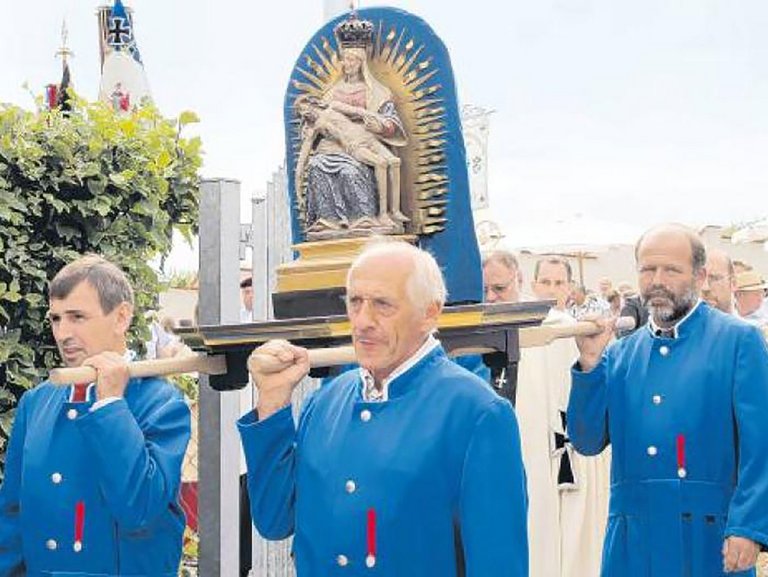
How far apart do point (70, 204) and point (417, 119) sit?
1.61 meters

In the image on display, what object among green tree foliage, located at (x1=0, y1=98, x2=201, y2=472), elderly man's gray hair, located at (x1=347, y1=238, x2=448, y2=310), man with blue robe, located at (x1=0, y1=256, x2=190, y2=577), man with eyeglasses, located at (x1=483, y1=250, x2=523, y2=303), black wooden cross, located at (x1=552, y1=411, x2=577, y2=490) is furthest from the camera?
black wooden cross, located at (x1=552, y1=411, x2=577, y2=490)

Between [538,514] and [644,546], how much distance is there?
233cm

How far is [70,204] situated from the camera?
20.0 ft

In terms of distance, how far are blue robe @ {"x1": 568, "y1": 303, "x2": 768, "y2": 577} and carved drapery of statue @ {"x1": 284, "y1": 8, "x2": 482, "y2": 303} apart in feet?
2.53

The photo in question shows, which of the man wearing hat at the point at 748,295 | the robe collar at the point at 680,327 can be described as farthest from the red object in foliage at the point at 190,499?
the man wearing hat at the point at 748,295

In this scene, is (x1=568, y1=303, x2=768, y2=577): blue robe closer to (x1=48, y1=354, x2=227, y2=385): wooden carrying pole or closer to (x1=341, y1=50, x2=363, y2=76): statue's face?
(x1=341, y1=50, x2=363, y2=76): statue's face

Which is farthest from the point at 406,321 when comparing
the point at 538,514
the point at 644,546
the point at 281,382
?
the point at 538,514

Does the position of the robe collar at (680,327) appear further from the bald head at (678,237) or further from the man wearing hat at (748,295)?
the man wearing hat at (748,295)

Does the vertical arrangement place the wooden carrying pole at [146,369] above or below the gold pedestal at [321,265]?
below

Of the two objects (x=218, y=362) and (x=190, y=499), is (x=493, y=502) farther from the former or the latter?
(x=190, y=499)

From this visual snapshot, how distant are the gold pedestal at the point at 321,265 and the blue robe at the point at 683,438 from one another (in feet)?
3.34

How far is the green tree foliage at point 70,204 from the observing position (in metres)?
5.88

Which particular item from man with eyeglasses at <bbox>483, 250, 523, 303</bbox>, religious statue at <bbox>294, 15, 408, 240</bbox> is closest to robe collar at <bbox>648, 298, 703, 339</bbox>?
religious statue at <bbox>294, 15, 408, 240</bbox>

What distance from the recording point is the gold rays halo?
5402 mm
